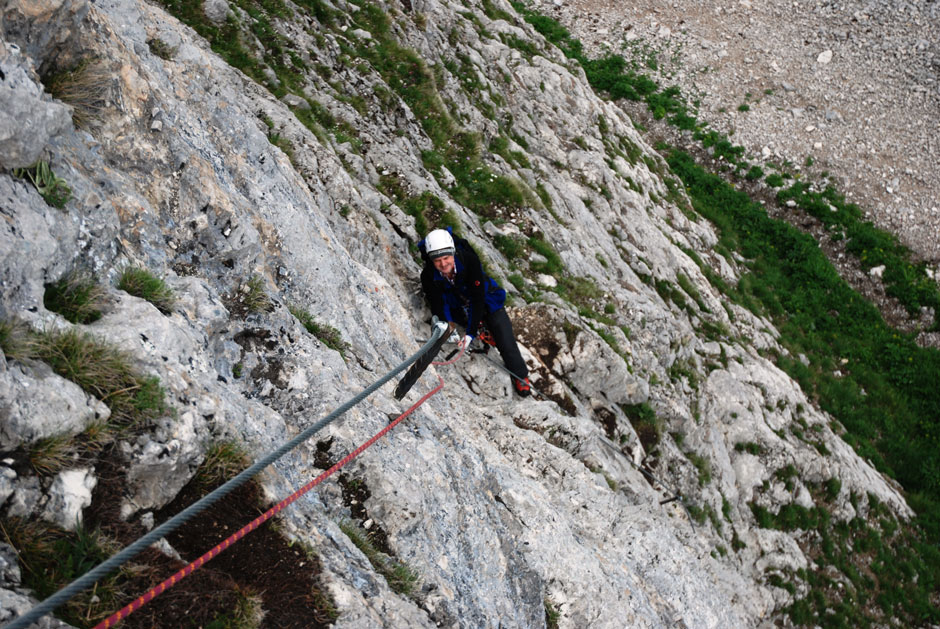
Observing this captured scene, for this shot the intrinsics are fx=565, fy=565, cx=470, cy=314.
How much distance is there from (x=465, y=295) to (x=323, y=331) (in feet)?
12.7

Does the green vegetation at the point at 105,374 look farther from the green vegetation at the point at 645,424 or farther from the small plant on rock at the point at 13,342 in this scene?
the green vegetation at the point at 645,424

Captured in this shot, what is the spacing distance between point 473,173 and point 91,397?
44.7 feet

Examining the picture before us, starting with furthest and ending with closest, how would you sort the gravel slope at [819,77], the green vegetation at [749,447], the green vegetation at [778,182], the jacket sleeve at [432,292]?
the gravel slope at [819,77] < the green vegetation at [778,182] < the green vegetation at [749,447] < the jacket sleeve at [432,292]

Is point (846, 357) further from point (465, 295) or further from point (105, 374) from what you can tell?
point (105, 374)

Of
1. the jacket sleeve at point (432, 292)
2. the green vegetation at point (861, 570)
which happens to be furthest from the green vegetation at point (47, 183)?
the green vegetation at point (861, 570)

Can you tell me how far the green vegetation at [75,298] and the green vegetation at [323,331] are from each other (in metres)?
2.47

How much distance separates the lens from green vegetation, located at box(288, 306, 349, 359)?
6668 mm

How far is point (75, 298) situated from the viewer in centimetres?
410

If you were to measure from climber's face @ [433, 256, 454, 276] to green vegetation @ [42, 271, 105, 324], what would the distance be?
556 centimetres

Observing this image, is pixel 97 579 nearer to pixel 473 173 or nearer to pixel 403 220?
pixel 403 220

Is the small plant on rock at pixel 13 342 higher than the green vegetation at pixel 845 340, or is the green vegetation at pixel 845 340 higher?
the green vegetation at pixel 845 340

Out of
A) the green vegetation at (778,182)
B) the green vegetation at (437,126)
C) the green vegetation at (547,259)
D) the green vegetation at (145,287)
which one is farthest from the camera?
the green vegetation at (778,182)

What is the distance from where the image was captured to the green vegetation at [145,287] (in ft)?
15.3

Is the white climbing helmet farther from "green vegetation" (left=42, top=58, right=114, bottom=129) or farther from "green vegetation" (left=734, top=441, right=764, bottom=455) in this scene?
"green vegetation" (left=734, top=441, right=764, bottom=455)
